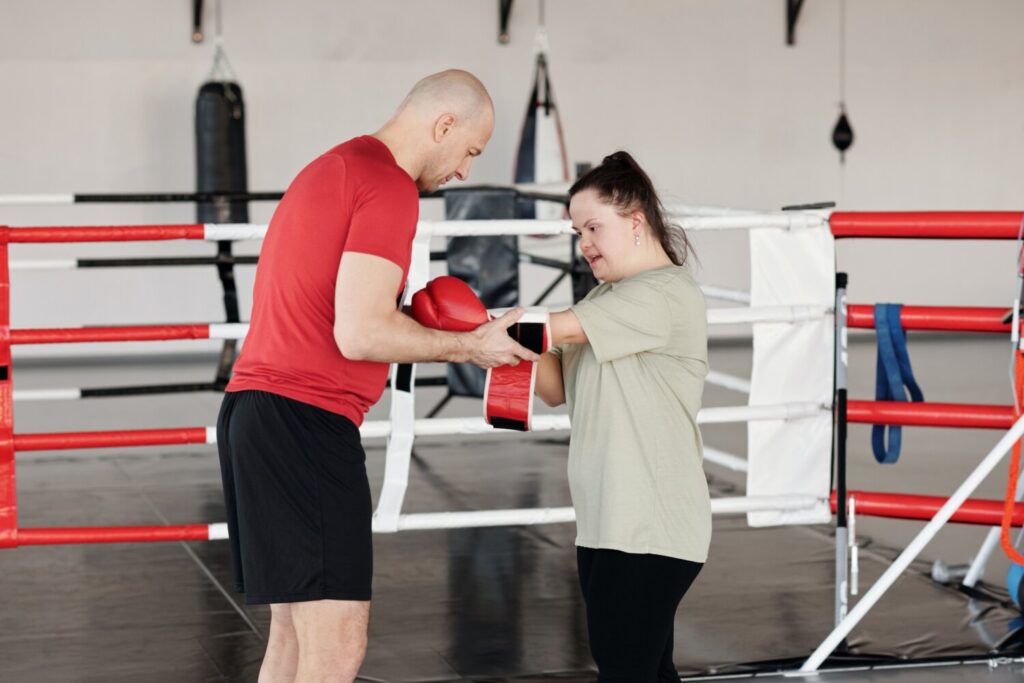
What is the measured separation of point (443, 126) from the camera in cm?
185

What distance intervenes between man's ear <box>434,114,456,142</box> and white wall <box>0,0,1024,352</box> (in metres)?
7.28

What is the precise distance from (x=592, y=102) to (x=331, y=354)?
8080 mm

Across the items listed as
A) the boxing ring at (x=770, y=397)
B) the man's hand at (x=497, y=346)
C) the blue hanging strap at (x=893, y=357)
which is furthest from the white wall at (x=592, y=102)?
the man's hand at (x=497, y=346)

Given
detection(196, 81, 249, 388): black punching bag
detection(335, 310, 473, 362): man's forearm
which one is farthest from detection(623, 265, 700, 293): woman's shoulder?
detection(196, 81, 249, 388): black punching bag

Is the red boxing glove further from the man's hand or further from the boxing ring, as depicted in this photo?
the boxing ring

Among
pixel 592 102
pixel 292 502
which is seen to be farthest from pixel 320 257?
pixel 592 102

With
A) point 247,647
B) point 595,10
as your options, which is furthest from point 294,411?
point 595,10

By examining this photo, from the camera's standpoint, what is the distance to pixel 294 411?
70.9 inches

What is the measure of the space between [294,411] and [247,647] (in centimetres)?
120

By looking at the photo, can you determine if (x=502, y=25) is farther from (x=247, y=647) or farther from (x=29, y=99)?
(x=247, y=647)

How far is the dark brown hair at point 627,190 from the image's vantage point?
1.84m

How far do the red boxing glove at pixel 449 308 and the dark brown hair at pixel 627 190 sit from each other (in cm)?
23

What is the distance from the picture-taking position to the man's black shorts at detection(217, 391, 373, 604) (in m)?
1.80

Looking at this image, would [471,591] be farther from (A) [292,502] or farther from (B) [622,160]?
(B) [622,160]
